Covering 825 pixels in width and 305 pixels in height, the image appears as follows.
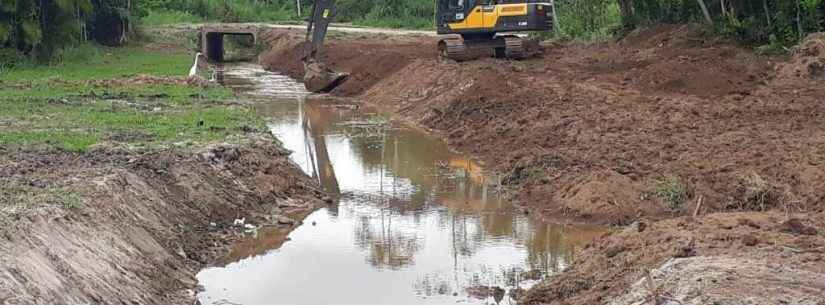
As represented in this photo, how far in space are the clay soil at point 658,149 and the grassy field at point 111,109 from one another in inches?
213

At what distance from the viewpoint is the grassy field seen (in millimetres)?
17391

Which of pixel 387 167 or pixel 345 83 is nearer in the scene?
pixel 387 167

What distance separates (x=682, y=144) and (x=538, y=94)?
7.19m

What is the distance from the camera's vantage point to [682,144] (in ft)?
59.6

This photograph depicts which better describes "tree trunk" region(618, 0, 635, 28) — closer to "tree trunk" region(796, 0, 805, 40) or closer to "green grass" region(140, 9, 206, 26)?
"tree trunk" region(796, 0, 805, 40)

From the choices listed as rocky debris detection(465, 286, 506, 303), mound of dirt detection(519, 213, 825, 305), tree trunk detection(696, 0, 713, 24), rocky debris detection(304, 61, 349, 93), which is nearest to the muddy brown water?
rocky debris detection(465, 286, 506, 303)

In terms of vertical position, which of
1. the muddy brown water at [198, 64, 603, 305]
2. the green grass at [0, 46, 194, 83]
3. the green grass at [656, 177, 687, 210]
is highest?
the green grass at [0, 46, 194, 83]

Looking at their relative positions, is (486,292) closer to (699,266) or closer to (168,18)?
(699,266)

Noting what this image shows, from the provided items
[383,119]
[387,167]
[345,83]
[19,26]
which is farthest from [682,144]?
[19,26]

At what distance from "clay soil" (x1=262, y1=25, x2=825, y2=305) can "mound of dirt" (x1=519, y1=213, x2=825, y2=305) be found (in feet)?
0.07

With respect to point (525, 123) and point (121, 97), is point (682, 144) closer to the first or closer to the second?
point (525, 123)

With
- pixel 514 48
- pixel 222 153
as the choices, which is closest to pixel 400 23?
pixel 514 48

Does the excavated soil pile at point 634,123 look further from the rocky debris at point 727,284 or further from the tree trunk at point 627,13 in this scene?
the rocky debris at point 727,284

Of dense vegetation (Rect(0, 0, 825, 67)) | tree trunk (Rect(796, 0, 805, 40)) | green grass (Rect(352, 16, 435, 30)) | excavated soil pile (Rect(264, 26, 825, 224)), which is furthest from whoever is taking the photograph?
green grass (Rect(352, 16, 435, 30))
